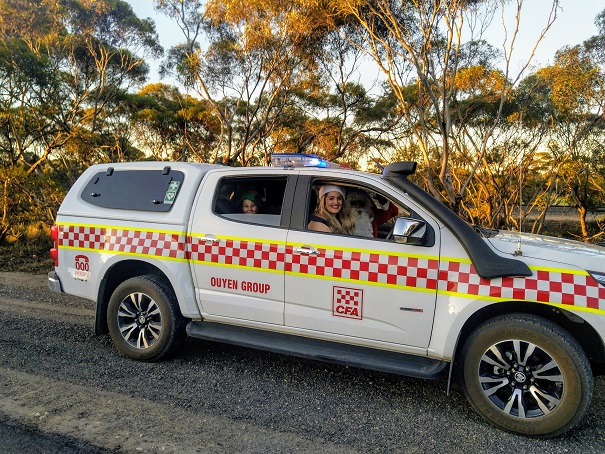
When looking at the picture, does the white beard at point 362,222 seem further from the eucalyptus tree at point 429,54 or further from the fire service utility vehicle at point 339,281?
the eucalyptus tree at point 429,54

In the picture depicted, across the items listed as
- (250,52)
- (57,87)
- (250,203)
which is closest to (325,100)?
(250,52)

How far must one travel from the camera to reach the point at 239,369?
443 centimetres

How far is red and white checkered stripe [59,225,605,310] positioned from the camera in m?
3.26

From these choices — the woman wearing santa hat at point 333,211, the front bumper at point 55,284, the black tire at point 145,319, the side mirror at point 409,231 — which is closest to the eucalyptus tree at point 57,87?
the front bumper at point 55,284

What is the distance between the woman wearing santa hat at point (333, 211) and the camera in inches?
161

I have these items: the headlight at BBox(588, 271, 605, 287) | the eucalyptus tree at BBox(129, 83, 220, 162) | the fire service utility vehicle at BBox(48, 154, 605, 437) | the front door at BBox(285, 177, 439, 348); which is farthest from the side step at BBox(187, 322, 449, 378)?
the eucalyptus tree at BBox(129, 83, 220, 162)

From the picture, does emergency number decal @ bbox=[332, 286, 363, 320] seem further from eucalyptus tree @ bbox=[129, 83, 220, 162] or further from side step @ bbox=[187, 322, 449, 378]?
eucalyptus tree @ bbox=[129, 83, 220, 162]

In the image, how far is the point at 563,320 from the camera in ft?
11.2

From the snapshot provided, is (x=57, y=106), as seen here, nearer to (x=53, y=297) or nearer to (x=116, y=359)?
(x=53, y=297)

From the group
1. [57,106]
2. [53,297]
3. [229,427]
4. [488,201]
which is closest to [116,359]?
[229,427]

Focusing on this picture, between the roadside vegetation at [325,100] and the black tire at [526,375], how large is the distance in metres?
6.28

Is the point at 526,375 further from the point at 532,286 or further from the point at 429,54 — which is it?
the point at 429,54

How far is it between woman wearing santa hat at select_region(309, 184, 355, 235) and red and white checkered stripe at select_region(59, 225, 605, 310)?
323 mm

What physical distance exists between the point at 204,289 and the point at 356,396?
162 centimetres
